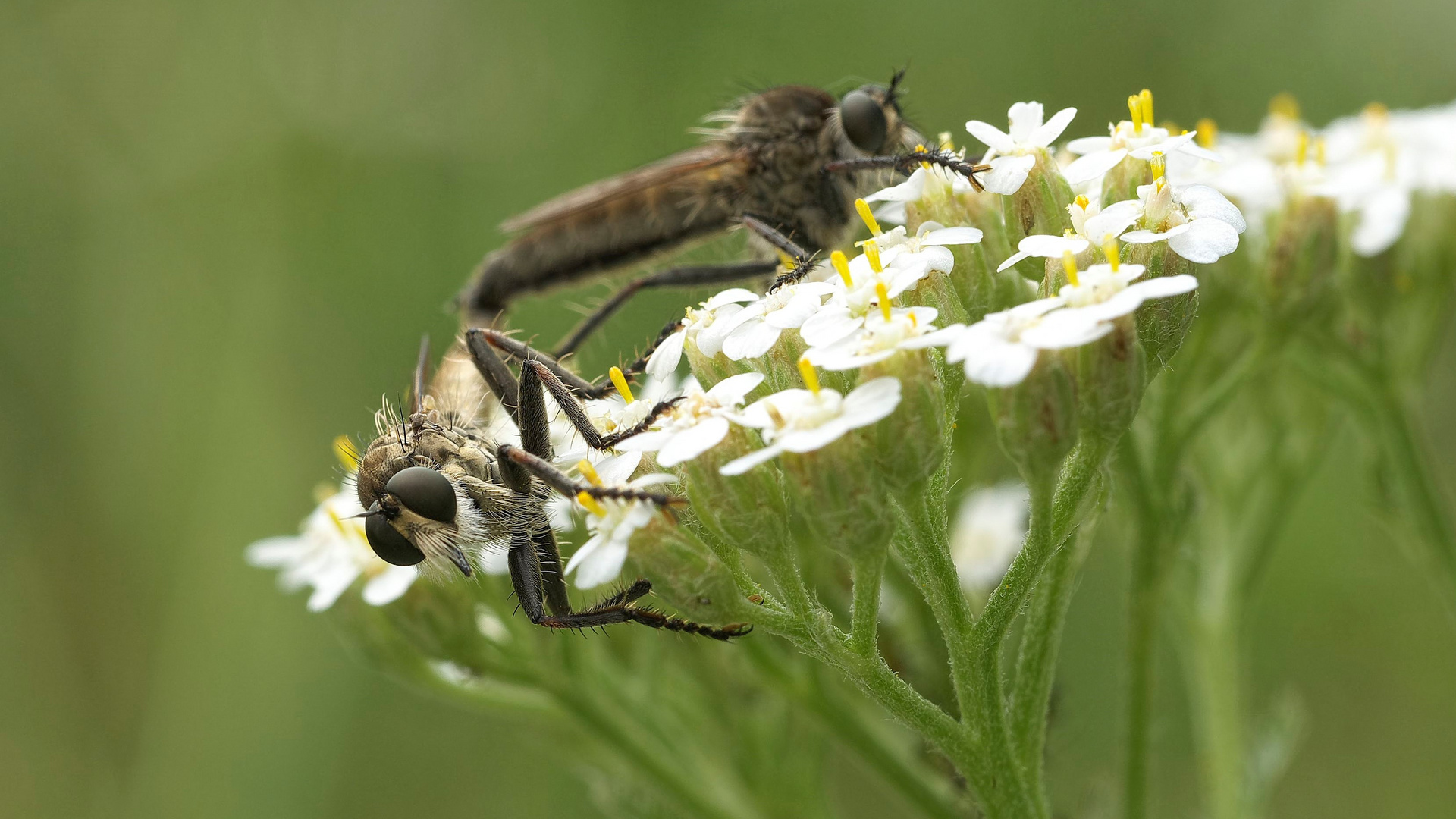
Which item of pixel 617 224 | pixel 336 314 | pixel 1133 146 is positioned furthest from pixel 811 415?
pixel 336 314

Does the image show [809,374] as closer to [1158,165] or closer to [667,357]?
[667,357]

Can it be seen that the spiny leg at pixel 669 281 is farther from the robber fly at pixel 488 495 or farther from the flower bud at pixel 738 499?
the flower bud at pixel 738 499

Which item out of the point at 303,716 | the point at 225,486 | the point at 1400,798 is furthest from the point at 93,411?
→ the point at 1400,798

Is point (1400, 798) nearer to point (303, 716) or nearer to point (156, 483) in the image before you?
point (303, 716)

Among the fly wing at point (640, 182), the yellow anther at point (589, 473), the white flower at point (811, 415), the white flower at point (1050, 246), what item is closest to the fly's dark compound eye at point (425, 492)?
the yellow anther at point (589, 473)

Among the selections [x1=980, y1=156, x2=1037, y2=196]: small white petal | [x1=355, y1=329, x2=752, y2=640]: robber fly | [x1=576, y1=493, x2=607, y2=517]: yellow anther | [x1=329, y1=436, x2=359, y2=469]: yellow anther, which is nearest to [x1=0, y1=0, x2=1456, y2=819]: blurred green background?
[x1=329, y1=436, x2=359, y2=469]: yellow anther
